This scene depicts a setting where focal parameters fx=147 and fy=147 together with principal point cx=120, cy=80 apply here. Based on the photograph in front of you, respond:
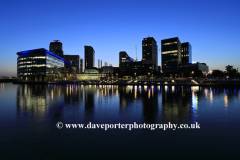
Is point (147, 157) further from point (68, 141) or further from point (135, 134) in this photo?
point (68, 141)

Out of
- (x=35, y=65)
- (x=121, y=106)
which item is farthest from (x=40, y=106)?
(x=35, y=65)

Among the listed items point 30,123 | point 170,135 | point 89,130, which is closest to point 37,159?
point 89,130

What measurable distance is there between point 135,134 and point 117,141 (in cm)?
131

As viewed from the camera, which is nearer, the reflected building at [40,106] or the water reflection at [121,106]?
the water reflection at [121,106]

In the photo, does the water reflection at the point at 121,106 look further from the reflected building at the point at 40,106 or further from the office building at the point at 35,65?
the office building at the point at 35,65

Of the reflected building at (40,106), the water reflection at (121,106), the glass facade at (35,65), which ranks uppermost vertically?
the glass facade at (35,65)

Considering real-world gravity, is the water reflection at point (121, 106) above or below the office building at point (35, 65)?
below

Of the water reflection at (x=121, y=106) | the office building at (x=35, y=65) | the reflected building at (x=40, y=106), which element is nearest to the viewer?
the water reflection at (x=121, y=106)

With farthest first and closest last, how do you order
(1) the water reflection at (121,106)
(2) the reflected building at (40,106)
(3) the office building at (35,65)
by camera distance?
(3) the office building at (35,65)
(2) the reflected building at (40,106)
(1) the water reflection at (121,106)

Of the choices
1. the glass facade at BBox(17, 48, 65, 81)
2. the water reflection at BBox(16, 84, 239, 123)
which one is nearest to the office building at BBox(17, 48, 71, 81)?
the glass facade at BBox(17, 48, 65, 81)

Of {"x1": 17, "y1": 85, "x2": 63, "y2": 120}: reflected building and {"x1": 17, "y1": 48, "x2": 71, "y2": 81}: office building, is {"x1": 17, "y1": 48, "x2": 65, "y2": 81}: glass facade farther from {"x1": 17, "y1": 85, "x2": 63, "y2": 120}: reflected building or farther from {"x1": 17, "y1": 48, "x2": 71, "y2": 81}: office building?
{"x1": 17, "y1": 85, "x2": 63, "y2": 120}: reflected building

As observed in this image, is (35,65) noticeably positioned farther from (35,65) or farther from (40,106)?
(40,106)

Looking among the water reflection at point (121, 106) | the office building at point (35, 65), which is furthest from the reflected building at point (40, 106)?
the office building at point (35, 65)

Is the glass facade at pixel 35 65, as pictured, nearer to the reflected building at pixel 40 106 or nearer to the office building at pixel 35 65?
the office building at pixel 35 65
